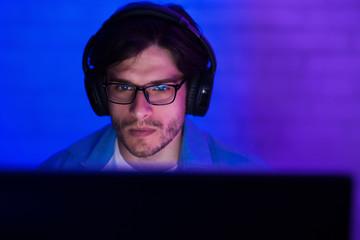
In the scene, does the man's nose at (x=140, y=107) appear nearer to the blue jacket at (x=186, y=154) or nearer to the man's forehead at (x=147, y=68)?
the man's forehead at (x=147, y=68)

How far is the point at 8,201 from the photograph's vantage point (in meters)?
0.47

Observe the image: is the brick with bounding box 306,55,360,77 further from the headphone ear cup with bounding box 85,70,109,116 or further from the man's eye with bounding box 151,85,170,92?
the headphone ear cup with bounding box 85,70,109,116

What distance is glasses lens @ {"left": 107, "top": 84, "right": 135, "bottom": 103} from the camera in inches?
56.6

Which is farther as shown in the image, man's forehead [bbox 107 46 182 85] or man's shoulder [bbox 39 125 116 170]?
man's shoulder [bbox 39 125 116 170]

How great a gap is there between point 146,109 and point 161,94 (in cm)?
9

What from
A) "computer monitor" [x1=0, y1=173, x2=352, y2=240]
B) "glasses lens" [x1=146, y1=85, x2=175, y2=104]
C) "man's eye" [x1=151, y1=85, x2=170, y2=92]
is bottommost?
"computer monitor" [x1=0, y1=173, x2=352, y2=240]

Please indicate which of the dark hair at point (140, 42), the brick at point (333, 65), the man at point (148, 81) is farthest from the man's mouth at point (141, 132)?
the brick at point (333, 65)

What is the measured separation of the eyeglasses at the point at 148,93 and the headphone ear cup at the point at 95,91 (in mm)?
23

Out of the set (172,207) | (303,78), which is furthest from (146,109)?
(303,78)

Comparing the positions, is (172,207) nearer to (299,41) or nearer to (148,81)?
(148,81)

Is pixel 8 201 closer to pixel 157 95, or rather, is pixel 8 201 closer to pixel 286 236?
pixel 286 236

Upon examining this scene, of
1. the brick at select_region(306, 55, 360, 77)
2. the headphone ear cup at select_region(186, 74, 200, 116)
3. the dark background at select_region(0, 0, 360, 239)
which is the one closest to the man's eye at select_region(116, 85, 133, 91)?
the headphone ear cup at select_region(186, 74, 200, 116)

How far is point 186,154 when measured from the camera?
155 cm

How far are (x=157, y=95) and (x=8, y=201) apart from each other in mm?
1020
